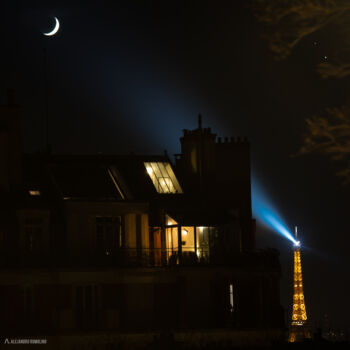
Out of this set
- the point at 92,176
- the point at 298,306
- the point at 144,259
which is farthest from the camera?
the point at 298,306

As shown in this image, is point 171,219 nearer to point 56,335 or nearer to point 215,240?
point 215,240

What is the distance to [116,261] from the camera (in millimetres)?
60688

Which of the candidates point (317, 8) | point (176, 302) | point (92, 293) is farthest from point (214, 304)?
point (317, 8)

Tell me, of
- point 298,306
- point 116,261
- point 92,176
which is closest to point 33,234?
point 116,261

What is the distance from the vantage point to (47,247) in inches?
2361

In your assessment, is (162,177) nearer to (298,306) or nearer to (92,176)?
(92,176)

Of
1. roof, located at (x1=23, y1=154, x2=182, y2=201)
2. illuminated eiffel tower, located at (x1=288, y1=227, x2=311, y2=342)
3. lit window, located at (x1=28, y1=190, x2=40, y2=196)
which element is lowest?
illuminated eiffel tower, located at (x1=288, y1=227, x2=311, y2=342)

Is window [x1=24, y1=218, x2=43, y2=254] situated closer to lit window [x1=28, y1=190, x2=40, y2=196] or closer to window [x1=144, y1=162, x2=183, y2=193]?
lit window [x1=28, y1=190, x2=40, y2=196]

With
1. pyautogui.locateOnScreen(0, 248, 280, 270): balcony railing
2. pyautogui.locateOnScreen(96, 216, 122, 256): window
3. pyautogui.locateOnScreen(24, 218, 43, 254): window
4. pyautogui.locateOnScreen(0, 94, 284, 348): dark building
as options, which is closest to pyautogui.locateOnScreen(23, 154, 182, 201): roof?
pyautogui.locateOnScreen(0, 94, 284, 348): dark building

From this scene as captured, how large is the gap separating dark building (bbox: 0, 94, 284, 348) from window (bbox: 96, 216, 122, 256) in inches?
2.4

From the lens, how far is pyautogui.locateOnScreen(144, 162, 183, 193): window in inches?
2643

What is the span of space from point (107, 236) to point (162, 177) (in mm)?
7853

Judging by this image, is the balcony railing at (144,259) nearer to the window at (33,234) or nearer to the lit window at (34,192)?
the window at (33,234)

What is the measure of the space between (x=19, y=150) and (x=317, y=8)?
37.0 metres
